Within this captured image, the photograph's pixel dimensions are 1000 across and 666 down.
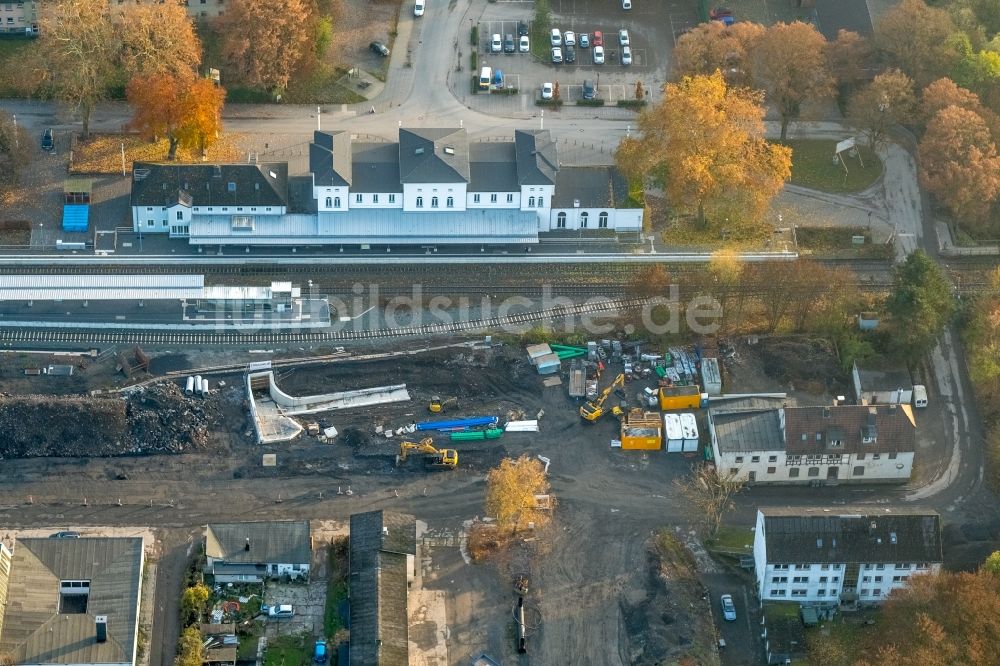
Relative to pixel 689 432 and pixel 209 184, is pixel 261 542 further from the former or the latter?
pixel 209 184

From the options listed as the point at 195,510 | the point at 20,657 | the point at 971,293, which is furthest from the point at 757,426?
the point at 20,657

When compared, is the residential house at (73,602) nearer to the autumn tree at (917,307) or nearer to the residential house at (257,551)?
the residential house at (257,551)

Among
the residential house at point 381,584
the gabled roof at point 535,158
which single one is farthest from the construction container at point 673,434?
the gabled roof at point 535,158

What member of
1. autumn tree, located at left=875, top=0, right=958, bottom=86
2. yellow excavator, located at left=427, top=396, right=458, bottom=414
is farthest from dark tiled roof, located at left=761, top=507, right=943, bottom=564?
autumn tree, located at left=875, top=0, right=958, bottom=86

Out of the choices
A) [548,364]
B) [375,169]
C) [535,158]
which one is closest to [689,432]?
[548,364]

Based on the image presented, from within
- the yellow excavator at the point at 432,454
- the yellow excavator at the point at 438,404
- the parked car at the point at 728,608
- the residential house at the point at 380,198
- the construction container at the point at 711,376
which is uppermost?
the residential house at the point at 380,198

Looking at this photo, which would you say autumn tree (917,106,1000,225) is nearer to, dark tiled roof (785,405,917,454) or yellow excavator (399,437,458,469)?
dark tiled roof (785,405,917,454)

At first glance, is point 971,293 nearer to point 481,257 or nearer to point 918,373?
point 918,373
